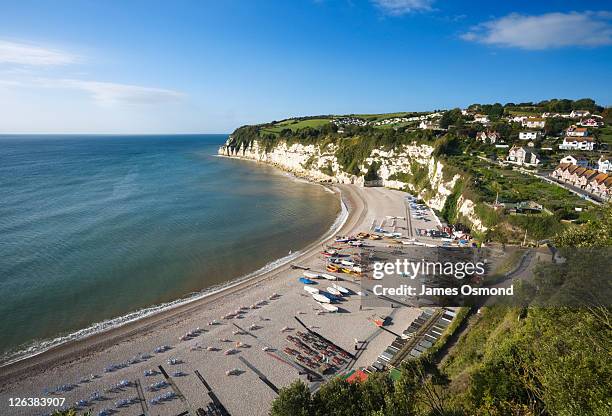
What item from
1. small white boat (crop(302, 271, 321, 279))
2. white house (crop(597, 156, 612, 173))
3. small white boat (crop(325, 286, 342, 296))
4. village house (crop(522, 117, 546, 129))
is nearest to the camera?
small white boat (crop(325, 286, 342, 296))

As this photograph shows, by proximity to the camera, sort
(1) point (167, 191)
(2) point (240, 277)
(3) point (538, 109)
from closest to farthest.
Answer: (2) point (240, 277) → (1) point (167, 191) → (3) point (538, 109)

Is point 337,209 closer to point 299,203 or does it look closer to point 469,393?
point 299,203

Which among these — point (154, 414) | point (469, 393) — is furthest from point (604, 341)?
point (154, 414)

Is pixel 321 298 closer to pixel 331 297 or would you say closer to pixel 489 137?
pixel 331 297

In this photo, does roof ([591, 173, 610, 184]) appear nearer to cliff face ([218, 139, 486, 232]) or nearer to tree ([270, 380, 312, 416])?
cliff face ([218, 139, 486, 232])

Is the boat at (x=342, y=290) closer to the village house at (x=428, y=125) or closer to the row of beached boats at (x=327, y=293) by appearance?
the row of beached boats at (x=327, y=293)

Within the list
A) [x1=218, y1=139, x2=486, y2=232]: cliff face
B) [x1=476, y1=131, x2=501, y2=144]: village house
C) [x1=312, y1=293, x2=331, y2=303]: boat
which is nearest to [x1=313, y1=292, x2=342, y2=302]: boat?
[x1=312, y1=293, x2=331, y2=303]: boat

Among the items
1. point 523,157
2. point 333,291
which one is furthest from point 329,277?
point 523,157
